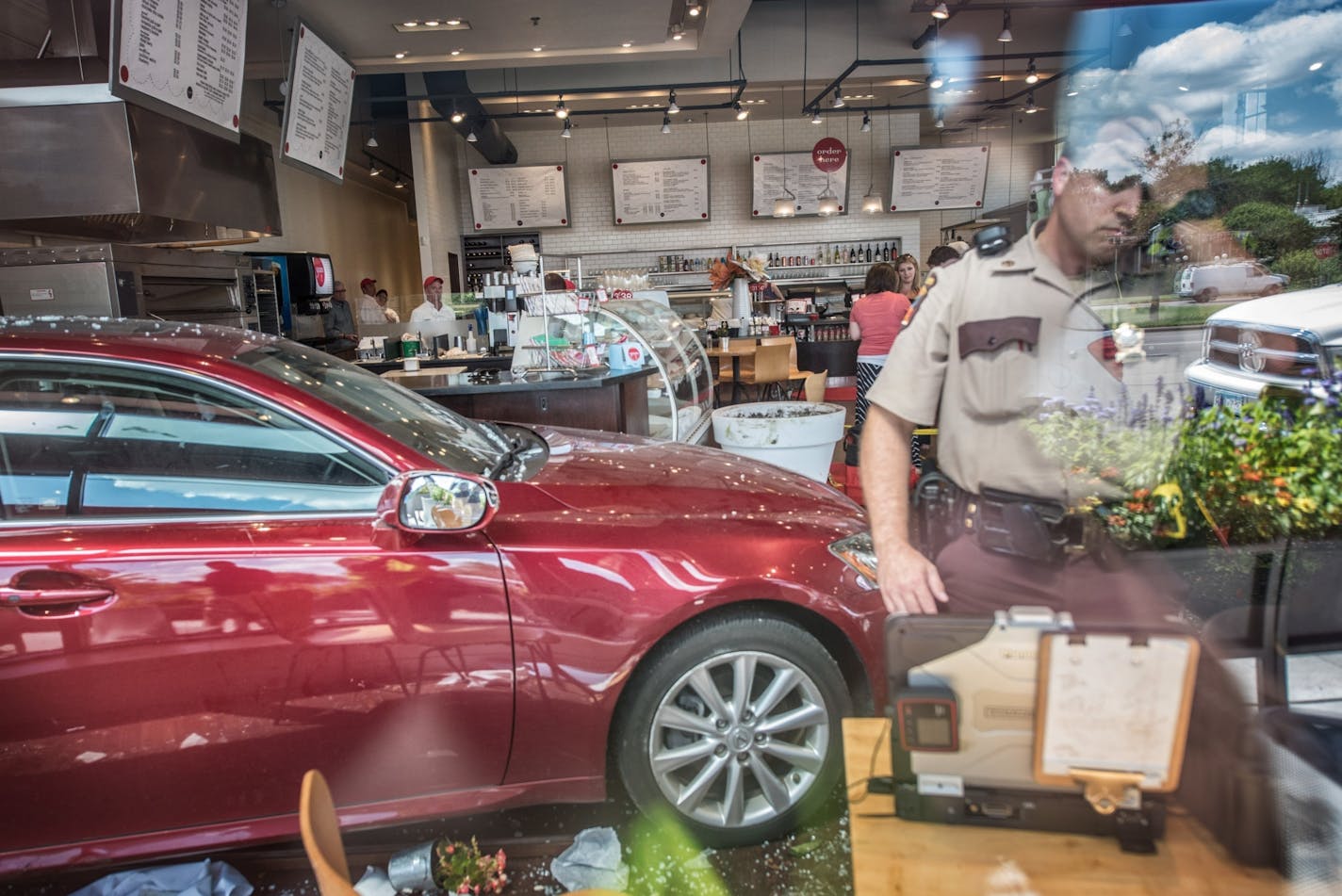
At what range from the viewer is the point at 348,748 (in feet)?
6.38

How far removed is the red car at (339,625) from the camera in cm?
183

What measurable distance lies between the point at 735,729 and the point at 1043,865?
1203 millimetres

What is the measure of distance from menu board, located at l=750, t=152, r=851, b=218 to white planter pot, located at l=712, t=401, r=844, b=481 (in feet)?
28.8

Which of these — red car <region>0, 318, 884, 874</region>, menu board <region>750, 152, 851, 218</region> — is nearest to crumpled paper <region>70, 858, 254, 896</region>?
red car <region>0, 318, 884, 874</region>

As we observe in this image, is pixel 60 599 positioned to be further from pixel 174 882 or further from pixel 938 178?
pixel 938 178

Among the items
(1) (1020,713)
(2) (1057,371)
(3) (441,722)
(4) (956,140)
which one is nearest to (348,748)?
(3) (441,722)

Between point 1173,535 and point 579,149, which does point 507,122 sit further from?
point 1173,535

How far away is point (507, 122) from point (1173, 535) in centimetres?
1237

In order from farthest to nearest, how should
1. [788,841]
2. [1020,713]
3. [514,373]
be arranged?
[514,373] < [788,841] < [1020,713]

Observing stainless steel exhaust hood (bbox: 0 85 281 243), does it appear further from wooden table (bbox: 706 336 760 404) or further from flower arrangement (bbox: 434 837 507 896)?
flower arrangement (bbox: 434 837 507 896)

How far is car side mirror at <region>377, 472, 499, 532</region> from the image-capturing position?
6.15ft

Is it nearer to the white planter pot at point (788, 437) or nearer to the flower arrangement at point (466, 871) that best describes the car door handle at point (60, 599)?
the flower arrangement at point (466, 871)

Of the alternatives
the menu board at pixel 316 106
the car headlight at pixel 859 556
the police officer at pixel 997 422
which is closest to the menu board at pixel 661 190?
the menu board at pixel 316 106

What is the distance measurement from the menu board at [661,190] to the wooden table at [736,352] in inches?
204
